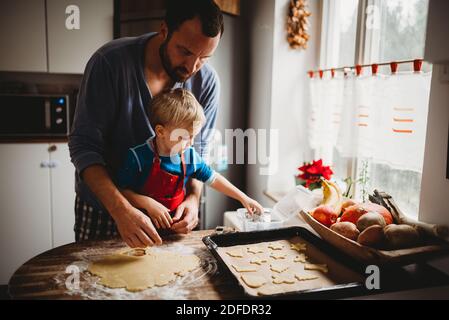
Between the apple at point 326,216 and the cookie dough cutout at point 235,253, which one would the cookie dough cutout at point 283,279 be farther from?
the apple at point 326,216

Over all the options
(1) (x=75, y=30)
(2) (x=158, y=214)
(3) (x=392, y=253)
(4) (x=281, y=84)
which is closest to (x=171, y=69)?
(2) (x=158, y=214)

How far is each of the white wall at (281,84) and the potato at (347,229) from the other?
122 cm


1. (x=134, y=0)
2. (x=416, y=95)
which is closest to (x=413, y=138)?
(x=416, y=95)

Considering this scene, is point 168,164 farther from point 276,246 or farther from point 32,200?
point 32,200

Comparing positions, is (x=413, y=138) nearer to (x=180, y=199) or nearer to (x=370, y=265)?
(x=370, y=265)

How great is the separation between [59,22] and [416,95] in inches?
91.8

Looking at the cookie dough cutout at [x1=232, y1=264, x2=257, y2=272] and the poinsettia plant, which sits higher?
the poinsettia plant

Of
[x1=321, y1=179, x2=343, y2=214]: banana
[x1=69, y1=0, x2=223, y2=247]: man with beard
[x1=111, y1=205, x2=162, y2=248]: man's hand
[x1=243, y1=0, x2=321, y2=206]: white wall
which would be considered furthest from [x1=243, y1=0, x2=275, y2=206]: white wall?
[x1=111, y1=205, x2=162, y2=248]: man's hand

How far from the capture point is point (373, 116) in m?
1.80

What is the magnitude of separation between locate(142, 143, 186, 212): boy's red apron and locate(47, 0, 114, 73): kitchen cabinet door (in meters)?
1.68

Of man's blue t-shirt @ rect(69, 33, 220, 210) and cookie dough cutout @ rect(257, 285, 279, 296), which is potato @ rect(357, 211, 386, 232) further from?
man's blue t-shirt @ rect(69, 33, 220, 210)

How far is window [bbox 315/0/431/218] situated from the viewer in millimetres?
1645

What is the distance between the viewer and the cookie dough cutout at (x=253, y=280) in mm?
1002

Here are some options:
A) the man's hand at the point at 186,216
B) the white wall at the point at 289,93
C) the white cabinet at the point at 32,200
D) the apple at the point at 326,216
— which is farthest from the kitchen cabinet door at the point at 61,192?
the apple at the point at 326,216
